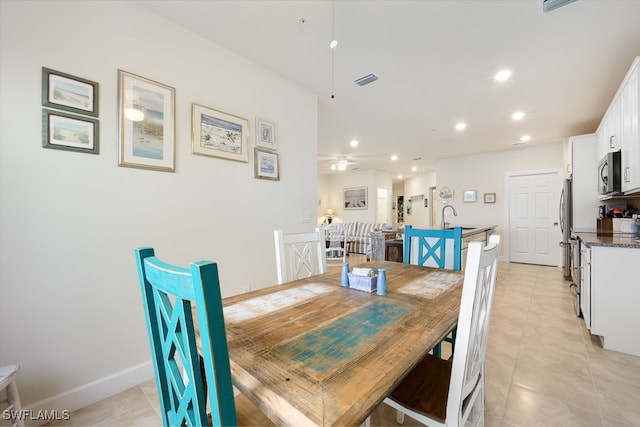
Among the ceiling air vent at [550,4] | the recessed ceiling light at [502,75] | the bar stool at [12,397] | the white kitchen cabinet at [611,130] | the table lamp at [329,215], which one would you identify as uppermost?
the recessed ceiling light at [502,75]

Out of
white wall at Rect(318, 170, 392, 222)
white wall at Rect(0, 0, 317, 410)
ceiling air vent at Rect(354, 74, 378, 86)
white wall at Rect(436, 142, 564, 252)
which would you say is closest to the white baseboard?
white wall at Rect(0, 0, 317, 410)

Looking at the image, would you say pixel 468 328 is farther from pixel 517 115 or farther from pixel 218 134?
pixel 517 115

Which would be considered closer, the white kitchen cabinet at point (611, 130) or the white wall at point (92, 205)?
the white wall at point (92, 205)

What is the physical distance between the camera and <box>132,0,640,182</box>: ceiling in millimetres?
1873

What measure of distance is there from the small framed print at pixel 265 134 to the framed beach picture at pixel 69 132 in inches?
48.9

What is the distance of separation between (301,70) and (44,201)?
233 cm

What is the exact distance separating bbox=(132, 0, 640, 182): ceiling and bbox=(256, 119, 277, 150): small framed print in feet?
1.93

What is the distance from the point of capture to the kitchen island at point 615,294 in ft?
6.77

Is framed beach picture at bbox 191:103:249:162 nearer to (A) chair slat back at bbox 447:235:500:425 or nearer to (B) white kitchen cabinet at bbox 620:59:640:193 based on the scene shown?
(A) chair slat back at bbox 447:235:500:425

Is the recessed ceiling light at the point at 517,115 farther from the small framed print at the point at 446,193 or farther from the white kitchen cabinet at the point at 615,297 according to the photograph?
the small framed print at the point at 446,193

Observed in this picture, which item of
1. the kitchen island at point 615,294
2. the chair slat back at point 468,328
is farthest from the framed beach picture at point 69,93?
the kitchen island at point 615,294

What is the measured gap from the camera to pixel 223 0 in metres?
1.79

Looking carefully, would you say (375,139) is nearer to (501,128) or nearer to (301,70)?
(501,128)

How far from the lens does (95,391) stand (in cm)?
161
